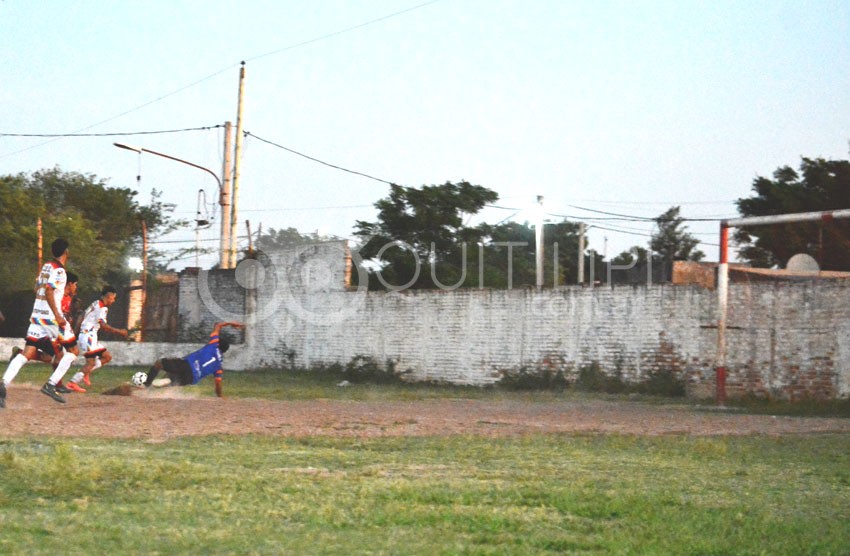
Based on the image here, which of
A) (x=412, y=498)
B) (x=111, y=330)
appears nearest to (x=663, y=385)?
(x=111, y=330)

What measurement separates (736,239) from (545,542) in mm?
42467

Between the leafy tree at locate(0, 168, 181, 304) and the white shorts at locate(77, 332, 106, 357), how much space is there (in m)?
21.1

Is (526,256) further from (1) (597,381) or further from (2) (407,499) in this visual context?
(2) (407,499)

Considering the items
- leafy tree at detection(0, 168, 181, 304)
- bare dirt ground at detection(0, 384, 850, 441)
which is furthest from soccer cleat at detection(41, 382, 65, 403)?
leafy tree at detection(0, 168, 181, 304)

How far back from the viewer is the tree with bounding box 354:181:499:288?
32531 millimetres

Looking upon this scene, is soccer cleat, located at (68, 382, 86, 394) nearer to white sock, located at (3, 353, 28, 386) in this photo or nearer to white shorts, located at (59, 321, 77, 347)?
white shorts, located at (59, 321, 77, 347)

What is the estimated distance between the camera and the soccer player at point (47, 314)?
1338 cm

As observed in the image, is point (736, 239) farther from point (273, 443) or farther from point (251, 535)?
point (251, 535)

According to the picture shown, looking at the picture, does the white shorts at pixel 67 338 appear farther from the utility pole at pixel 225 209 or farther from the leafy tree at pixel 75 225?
the leafy tree at pixel 75 225

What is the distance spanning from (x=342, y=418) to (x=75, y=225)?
101 ft

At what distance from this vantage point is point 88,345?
59.5ft

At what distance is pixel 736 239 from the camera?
46156 mm

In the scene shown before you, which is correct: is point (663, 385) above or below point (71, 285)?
below

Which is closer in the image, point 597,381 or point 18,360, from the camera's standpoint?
point 18,360
